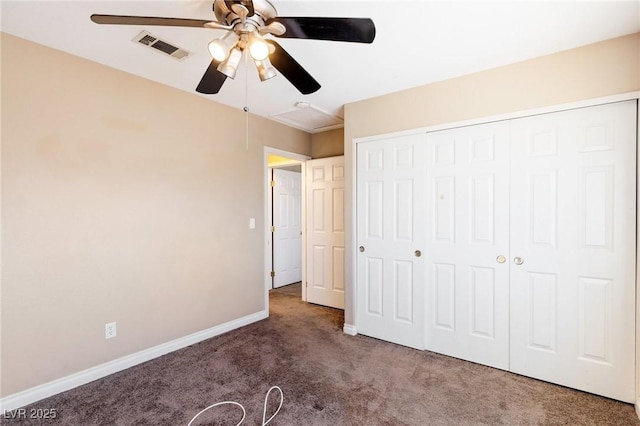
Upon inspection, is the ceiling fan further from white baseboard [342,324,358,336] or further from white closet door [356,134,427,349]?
white baseboard [342,324,358,336]

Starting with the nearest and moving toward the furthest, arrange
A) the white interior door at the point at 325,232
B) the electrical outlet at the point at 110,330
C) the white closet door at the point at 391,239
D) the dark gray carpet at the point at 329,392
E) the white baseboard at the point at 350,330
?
the dark gray carpet at the point at 329,392, the electrical outlet at the point at 110,330, the white closet door at the point at 391,239, the white baseboard at the point at 350,330, the white interior door at the point at 325,232

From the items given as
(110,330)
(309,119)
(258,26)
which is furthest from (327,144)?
(110,330)

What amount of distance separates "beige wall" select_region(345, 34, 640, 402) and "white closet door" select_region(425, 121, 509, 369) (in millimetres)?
199

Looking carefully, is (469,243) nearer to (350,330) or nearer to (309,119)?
(350,330)

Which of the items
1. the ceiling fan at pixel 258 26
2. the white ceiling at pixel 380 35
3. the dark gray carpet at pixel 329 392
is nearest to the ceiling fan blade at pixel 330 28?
the ceiling fan at pixel 258 26

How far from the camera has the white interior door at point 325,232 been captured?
405 cm

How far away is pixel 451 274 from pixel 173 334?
8.53ft

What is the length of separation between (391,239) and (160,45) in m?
2.47

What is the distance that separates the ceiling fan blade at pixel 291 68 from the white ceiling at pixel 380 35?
0.37 m

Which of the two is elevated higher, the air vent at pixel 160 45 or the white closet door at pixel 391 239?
the air vent at pixel 160 45

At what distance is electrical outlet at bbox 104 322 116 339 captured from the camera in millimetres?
2456

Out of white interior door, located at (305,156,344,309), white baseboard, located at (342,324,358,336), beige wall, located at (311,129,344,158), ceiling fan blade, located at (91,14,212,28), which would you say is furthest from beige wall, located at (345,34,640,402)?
ceiling fan blade, located at (91,14,212,28)

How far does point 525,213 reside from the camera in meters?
2.38

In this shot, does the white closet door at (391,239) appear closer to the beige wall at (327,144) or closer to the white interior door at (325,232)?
the white interior door at (325,232)
